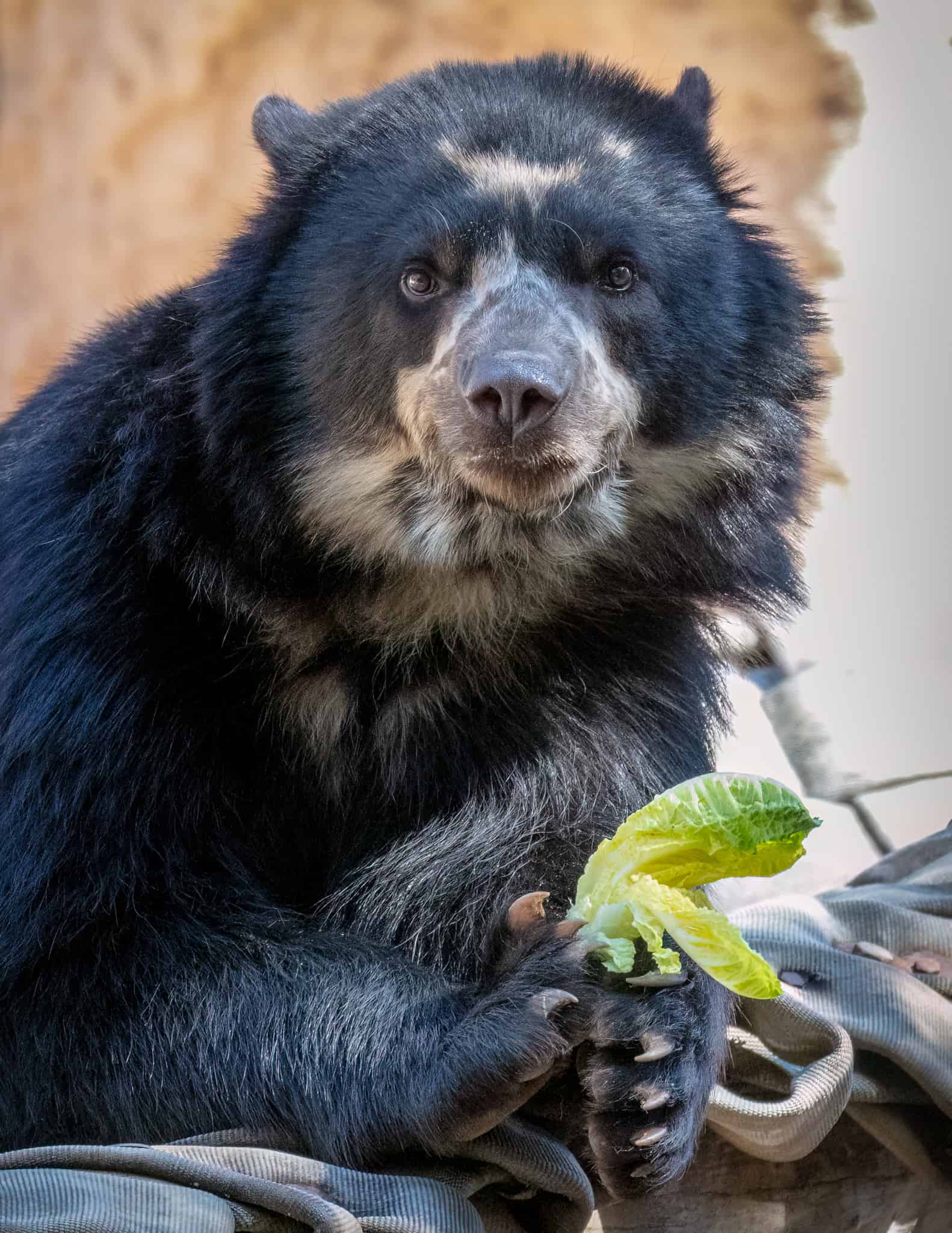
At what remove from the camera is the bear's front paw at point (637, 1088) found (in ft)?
8.31

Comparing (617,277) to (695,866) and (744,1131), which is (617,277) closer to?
(695,866)

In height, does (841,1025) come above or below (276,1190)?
below

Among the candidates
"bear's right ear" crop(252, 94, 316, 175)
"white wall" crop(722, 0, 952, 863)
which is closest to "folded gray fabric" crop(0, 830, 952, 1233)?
"bear's right ear" crop(252, 94, 316, 175)

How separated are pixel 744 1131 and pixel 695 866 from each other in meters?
0.65

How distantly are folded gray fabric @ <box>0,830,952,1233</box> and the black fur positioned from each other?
5.1 inches

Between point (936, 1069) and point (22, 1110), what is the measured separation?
1.76 metres

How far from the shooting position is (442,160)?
10.5ft

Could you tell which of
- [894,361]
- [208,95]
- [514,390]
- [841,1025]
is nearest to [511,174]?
[514,390]

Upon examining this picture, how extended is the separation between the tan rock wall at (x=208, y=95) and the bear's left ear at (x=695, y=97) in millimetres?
5238

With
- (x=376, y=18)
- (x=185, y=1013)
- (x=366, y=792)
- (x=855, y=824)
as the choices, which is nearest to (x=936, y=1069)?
(x=366, y=792)

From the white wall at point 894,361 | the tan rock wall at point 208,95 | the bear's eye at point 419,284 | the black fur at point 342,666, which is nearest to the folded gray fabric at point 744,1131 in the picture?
the black fur at point 342,666

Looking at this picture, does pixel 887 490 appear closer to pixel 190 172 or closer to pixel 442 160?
pixel 190 172

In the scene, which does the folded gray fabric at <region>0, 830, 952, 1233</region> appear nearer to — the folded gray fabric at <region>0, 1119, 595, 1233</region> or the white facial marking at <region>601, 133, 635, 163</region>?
the folded gray fabric at <region>0, 1119, 595, 1233</region>

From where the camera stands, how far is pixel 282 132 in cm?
351
